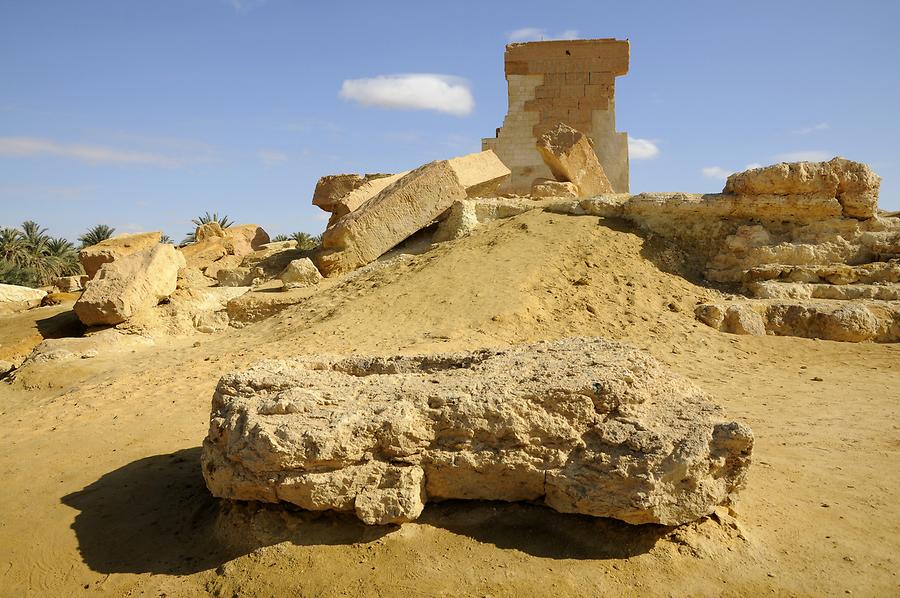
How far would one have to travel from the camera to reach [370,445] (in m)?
2.56

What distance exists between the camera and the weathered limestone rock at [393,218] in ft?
28.9

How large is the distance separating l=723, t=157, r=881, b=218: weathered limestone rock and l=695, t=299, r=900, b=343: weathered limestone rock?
1403mm

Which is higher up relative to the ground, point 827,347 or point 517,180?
point 517,180

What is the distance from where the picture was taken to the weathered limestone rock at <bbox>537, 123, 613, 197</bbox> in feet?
33.7

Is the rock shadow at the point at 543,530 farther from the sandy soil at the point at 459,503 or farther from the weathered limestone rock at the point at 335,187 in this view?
the weathered limestone rock at the point at 335,187

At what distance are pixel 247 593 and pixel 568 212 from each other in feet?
22.0

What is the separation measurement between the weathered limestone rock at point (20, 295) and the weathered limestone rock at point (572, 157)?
330 inches

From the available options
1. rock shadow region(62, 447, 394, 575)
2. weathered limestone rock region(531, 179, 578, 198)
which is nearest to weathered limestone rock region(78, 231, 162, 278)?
weathered limestone rock region(531, 179, 578, 198)

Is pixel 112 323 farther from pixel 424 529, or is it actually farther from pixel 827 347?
pixel 827 347

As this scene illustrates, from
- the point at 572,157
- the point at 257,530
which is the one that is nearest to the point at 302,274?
the point at 572,157

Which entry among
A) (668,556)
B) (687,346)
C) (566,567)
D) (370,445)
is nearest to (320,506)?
(370,445)

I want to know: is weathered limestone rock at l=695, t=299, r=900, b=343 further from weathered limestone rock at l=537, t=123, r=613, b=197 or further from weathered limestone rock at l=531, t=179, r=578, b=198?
weathered limestone rock at l=537, t=123, r=613, b=197

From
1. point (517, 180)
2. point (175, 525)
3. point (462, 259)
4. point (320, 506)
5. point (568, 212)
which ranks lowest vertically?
point (175, 525)

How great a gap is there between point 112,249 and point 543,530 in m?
10.1
